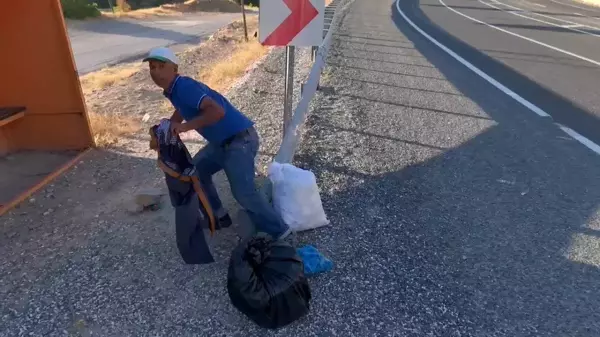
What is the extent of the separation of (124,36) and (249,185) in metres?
22.6

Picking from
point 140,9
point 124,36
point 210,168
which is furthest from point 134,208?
point 140,9

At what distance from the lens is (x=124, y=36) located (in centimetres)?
2375

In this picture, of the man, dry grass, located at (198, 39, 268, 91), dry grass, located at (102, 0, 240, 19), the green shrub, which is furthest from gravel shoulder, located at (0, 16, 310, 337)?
dry grass, located at (102, 0, 240, 19)

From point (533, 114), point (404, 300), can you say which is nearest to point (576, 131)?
point (533, 114)

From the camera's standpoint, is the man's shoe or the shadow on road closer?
the man's shoe

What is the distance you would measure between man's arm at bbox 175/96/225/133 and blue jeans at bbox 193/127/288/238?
0.34 metres

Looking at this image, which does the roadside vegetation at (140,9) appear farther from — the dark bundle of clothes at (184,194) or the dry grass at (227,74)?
the dark bundle of clothes at (184,194)

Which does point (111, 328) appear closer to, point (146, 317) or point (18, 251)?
point (146, 317)

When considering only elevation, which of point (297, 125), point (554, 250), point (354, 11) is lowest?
point (354, 11)

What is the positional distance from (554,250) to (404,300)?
4.74 feet

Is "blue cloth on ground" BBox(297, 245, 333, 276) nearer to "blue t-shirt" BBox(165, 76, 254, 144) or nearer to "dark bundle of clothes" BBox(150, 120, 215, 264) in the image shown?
"dark bundle of clothes" BBox(150, 120, 215, 264)

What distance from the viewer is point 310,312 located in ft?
10.1

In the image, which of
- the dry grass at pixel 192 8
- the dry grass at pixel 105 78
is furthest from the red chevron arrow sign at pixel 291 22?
the dry grass at pixel 192 8

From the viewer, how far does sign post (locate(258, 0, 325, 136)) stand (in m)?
4.38
